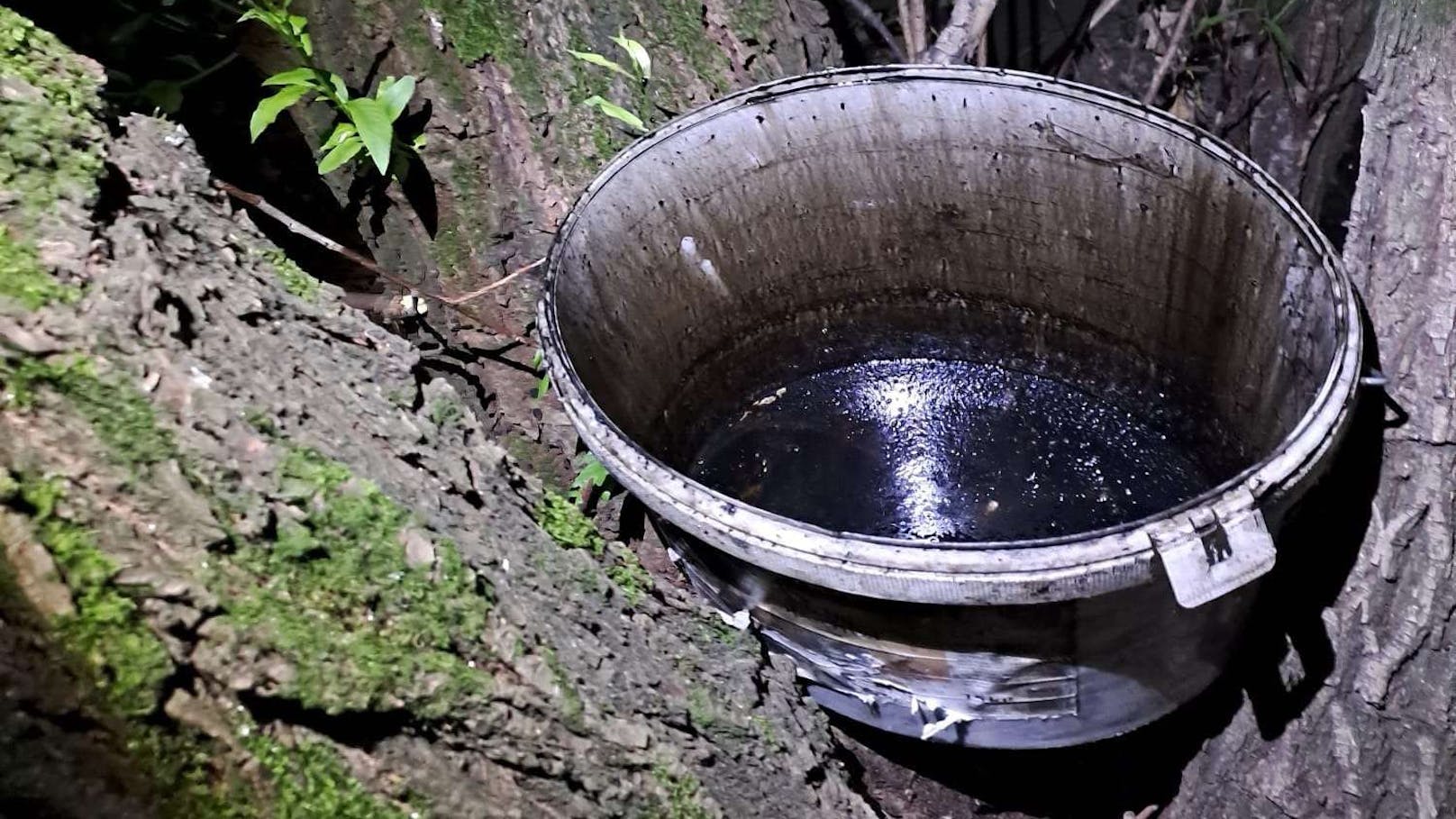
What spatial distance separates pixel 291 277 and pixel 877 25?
1437mm

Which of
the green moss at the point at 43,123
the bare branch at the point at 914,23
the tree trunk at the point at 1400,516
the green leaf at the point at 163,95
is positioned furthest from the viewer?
the bare branch at the point at 914,23

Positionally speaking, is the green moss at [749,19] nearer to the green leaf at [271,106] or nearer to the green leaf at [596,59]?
the green leaf at [596,59]

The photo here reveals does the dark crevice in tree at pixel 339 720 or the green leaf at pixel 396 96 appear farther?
the green leaf at pixel 396 96

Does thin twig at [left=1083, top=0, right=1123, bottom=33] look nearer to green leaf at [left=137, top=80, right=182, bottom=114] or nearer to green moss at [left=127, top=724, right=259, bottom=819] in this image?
green leaf at [left=137, top=80, right=182, bottom=114]

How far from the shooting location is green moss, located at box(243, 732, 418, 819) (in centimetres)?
61

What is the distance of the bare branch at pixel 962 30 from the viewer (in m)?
1.58

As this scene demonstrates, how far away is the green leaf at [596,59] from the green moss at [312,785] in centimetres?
109

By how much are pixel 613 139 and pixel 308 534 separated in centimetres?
96

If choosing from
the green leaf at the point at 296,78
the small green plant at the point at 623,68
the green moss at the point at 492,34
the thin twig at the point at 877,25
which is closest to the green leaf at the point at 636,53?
the small green plant at the point at 623,68

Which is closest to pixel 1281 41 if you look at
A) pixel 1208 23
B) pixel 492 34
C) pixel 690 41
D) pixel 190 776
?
pixel 1208 23

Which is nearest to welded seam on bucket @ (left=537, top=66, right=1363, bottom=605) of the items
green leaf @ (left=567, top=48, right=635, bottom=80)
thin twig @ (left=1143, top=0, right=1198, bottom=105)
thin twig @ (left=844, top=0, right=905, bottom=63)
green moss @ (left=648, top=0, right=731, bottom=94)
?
green leaf @ (left=567, top=48, right=635, bottom=80)

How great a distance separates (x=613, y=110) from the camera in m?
1.47

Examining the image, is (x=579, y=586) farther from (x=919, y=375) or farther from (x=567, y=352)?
(x=919, y=375)

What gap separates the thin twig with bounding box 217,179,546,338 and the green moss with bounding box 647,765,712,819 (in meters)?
0.71
